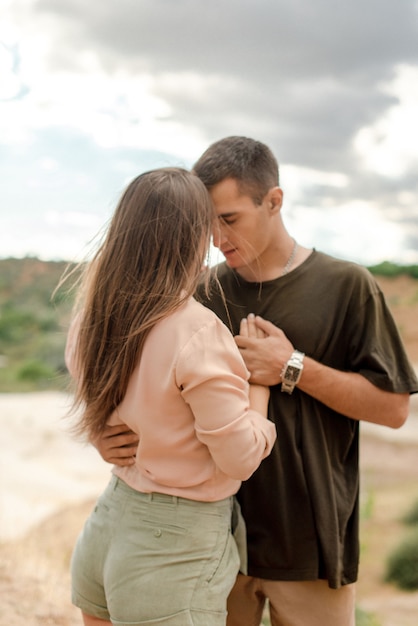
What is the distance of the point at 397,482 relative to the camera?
1280 cm

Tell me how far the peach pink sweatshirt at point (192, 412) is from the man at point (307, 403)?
37cm

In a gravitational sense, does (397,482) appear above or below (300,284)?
below

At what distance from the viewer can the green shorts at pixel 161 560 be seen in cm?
159

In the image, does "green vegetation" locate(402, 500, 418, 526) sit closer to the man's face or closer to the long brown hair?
the man's face

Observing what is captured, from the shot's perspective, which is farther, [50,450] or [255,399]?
[50,450]

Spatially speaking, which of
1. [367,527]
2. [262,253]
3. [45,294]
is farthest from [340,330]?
[45,294]

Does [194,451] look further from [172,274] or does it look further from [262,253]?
[262,253]

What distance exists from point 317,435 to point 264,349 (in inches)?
12.5

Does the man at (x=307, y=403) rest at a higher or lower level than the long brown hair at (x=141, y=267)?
lower

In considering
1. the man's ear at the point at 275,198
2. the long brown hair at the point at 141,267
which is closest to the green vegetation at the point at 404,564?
the man's ear at the point at 275,198

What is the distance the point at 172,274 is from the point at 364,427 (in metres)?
14.6

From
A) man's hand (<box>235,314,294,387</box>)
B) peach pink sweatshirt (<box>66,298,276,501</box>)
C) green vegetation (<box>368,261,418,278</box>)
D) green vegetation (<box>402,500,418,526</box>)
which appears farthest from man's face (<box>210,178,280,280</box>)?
green vegetation (<box>368,261,418,278</box>)

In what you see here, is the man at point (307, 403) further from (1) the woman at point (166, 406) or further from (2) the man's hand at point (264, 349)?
(1) the woman at point (166, 406)

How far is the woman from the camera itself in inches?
60.9
